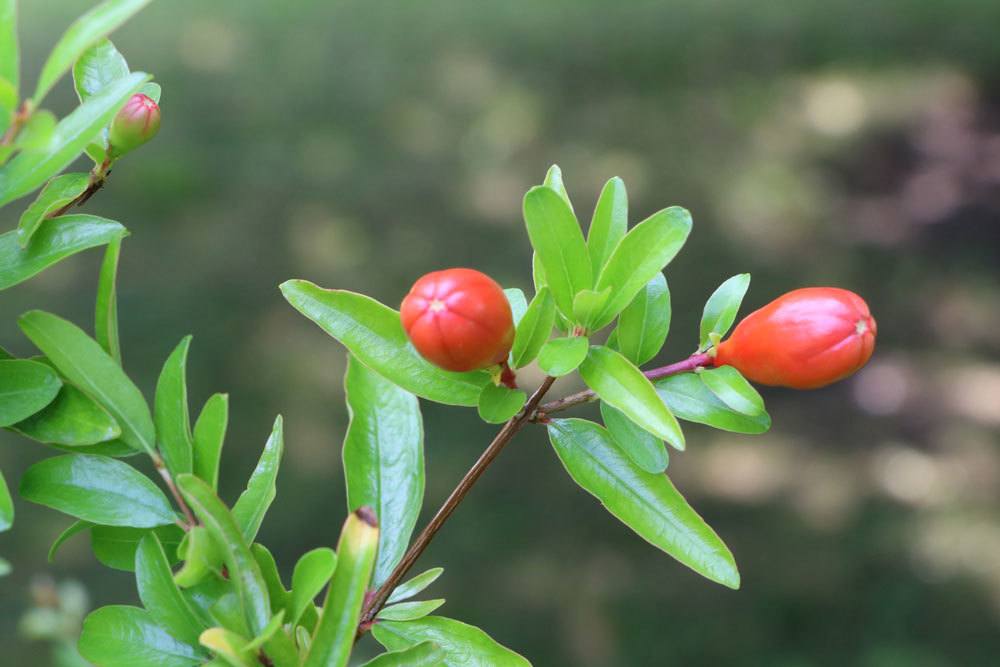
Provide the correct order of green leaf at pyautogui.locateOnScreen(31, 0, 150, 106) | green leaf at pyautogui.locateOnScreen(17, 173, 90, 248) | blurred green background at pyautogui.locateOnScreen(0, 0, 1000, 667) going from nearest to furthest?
green leaf at pyautogui.locateOnScreen(31, 0, 150, 106), green leaf at pyautogui.locateOnScreen(17, 173, 90, 248), blurred green background at pyautogui.locateOnScreen(0, 0, 1000, 667)

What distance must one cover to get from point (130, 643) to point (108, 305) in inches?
8.4

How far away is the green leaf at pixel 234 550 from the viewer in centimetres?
58

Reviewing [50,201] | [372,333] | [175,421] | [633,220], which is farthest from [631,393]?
[633,220]

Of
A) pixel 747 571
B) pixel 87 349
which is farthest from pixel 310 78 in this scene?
pixel 87 349

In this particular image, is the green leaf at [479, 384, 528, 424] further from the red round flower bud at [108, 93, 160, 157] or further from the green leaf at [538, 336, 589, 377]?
the red round flower bud at [108, 93, 160, 157]

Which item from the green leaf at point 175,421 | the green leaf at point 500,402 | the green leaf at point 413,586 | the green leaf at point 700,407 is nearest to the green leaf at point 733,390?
the green leaf at point 700,407

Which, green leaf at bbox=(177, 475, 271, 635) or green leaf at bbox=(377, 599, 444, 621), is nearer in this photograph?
green leaf at bbox=(177, 475, 271, 635)

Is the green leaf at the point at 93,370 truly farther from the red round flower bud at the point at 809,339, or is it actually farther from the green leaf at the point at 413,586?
the red round flower bud at the point at 809,339

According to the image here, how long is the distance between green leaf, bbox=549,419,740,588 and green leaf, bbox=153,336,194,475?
238 mm

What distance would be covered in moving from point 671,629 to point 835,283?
1.17 m

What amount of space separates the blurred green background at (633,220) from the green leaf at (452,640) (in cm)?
202

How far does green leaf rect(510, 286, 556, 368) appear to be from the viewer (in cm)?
64

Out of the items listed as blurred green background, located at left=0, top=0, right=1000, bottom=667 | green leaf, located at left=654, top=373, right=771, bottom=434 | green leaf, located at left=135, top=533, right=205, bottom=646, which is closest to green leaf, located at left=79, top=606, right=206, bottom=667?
green leaf, located at left=135, top=533, right=205, bottom=646

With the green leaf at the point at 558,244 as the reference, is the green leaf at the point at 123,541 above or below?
below
